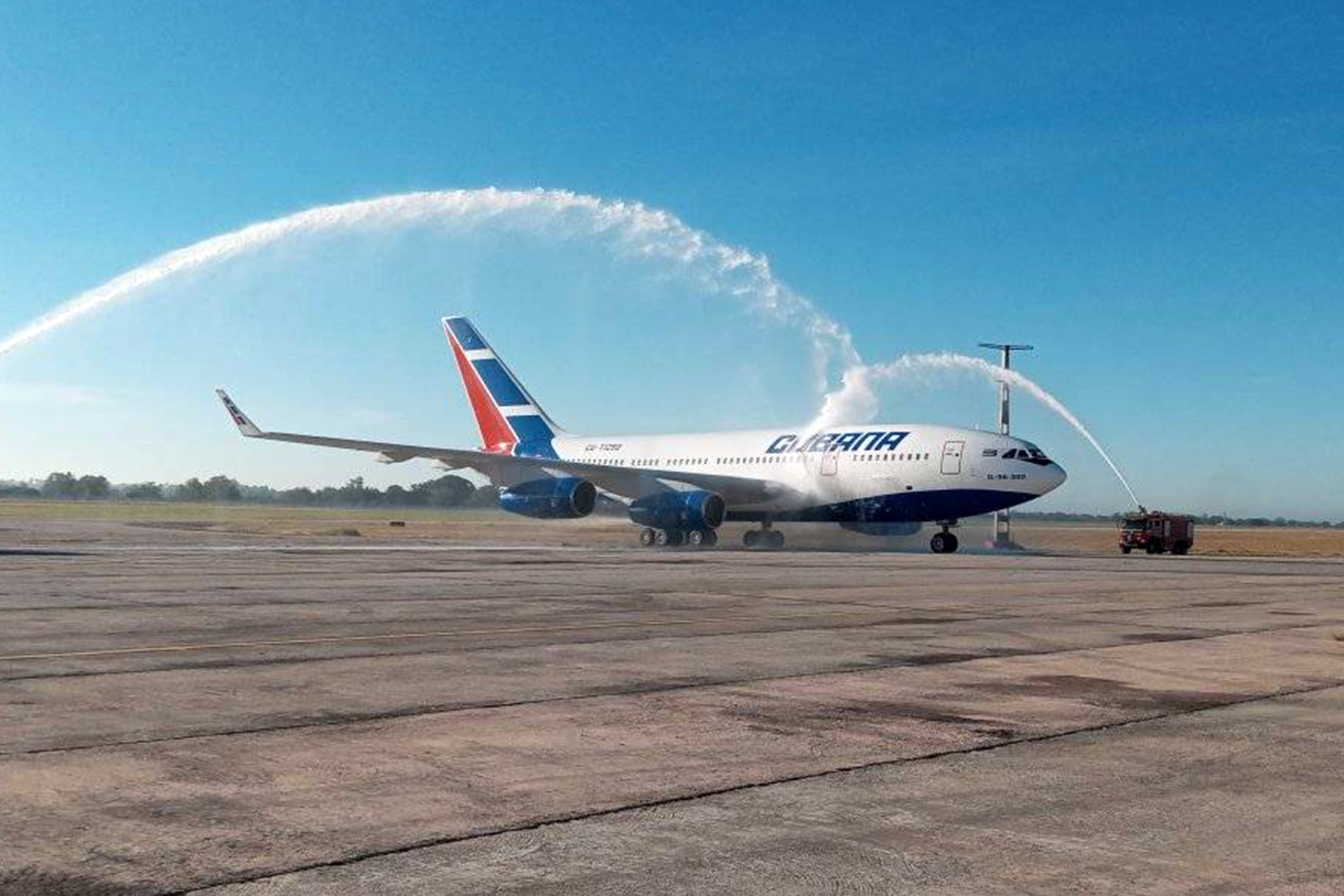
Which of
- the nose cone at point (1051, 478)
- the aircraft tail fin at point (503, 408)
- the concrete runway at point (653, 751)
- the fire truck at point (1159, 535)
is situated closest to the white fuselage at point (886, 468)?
the nose cone at point (1051, 478)

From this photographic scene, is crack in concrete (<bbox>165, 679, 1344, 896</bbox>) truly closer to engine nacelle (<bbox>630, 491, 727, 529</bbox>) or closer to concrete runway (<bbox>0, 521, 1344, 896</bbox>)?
concrete runway (<bbox>0, 521, 1344, 896</bbox>)

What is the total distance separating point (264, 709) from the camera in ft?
29.7

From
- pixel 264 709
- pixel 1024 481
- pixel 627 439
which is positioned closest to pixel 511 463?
pixel 627 439

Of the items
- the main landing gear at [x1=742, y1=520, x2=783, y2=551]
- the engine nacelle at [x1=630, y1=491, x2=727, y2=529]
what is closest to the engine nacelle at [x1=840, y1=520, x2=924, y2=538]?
the main landing gear at [x1=742, y1=520, x2=783, y2=551]

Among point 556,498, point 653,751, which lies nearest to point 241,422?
point 556,498

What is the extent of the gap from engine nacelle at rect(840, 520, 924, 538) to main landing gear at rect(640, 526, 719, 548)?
16.2ft

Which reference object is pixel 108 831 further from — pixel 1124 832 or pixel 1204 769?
pixel 1204 769

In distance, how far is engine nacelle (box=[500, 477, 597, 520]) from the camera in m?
45.8

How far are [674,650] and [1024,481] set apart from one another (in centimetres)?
3031

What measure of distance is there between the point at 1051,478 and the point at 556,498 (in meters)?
17.1

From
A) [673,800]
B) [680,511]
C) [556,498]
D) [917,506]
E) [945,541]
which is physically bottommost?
[673,800]

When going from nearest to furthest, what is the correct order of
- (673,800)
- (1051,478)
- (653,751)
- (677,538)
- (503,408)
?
(673,800) → (653,751) → (1051,478) → (677,538) → (503,408)

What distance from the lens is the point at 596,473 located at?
156ft

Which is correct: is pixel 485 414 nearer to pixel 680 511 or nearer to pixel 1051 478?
pixel 680 511
